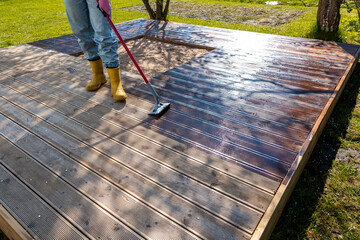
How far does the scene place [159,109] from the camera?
2.43m

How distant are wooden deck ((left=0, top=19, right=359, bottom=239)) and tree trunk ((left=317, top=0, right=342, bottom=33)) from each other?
6.46 ft

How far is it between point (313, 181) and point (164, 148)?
1333 mm

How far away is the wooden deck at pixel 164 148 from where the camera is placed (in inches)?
57.5

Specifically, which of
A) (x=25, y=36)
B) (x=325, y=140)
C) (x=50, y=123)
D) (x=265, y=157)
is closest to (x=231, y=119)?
(x=265, y=157)

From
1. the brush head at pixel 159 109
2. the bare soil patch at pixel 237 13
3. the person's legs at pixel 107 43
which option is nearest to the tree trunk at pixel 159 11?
the bare soil patch at pixel 237 13

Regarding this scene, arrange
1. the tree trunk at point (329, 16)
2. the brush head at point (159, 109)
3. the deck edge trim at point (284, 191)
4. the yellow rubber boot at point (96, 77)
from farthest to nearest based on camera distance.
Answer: the tree trunk at point (329, 16)
the yellow rubber boot at point (96, 77)
the brush head at point (159, 109)
the deck edge trim at point (284, 191)

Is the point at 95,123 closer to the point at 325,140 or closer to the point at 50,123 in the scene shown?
the point at 50,123

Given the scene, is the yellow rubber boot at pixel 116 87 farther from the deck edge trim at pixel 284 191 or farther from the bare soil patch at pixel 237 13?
the bare soil patch at pixel 237 13

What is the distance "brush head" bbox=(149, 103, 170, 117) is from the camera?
2.40 metres

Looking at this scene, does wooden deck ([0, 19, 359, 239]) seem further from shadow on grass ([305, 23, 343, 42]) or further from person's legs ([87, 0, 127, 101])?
shadow on grass ([305, 23, 343, 42])

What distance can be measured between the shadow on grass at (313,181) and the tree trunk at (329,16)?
A: 110 inches

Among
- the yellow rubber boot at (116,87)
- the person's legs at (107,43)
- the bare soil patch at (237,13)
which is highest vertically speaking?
the person's legs at (107,43)

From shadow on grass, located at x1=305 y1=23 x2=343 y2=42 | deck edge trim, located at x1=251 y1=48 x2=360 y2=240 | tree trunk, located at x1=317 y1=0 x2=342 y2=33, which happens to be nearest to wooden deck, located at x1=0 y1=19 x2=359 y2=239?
deck edge trim, located at x1=251 y1=48 x2=360 y2=240

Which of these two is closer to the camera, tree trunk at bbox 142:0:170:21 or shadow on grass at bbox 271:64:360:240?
shadow on grass at bbox 271:64:360:240
